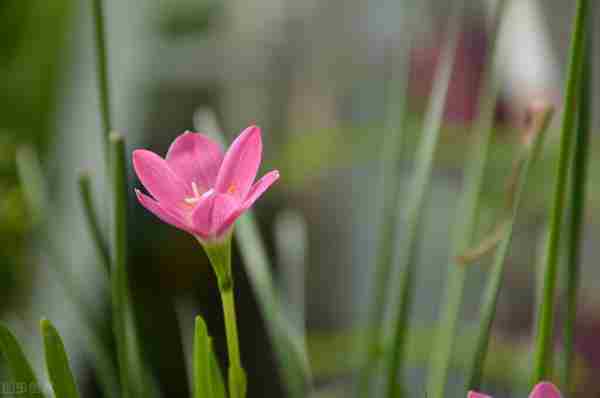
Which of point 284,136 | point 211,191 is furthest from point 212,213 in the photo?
point 284,136

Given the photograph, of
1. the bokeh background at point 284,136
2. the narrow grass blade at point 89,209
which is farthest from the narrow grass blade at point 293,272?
the narrow grass blade at point 89,209

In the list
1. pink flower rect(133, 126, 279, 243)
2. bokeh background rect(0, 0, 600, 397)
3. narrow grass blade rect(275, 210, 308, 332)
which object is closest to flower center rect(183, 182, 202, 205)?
pink flower rect(133, 126, 279, 243)

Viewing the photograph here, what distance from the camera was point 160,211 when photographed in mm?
126

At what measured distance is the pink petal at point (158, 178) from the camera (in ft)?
0.43

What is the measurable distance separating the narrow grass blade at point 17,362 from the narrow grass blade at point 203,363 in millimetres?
29

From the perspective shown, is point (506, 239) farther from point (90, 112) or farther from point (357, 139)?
point (90, 112)

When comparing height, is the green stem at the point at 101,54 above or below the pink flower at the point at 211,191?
above

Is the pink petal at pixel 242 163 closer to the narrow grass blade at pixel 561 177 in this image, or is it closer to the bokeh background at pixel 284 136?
the narrow grass blade at pixel 561 177

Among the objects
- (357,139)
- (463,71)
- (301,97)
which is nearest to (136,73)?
(301,97)

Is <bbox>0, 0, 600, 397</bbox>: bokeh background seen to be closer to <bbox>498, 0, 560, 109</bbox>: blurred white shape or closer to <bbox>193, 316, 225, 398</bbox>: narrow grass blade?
<bbox>498, 0, 560, 109</bbox>: blurred white shape

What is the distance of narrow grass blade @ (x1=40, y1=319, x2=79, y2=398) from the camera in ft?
0.41

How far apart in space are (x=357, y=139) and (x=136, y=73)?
32cm

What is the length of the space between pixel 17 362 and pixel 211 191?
0.15ft

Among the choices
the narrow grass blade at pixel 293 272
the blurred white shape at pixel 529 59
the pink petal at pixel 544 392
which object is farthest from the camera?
the blurred white shape at pixel 529 59
